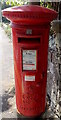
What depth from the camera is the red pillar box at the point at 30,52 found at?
88.1 inches

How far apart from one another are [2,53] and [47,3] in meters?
3.73

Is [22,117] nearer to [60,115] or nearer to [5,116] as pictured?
[5,116]

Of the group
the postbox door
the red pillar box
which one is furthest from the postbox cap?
the postbox door

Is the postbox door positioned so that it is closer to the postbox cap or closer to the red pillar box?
the red pillar box

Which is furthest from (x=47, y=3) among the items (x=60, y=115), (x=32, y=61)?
(x=60, y=115)

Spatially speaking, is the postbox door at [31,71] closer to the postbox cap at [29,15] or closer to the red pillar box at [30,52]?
the red pillar box at [30,52]

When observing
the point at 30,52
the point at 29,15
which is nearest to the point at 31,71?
the point at 30,52

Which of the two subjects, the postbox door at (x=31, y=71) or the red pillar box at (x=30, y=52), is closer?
the red pillar box at (x=30, y=52)

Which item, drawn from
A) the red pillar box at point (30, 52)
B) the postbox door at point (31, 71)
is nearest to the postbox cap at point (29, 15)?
the red pillar box at point (30, 52)

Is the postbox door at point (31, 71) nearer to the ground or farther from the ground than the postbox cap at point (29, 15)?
nearer to the ground

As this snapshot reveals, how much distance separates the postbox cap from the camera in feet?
7.14

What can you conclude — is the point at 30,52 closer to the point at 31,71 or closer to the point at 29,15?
the point at 31,71

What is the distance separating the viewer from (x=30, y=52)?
2412mm

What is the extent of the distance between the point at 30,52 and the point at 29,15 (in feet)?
1.54
